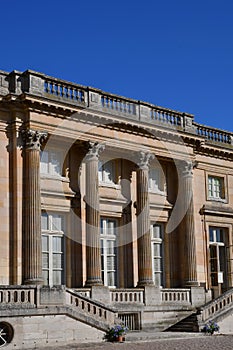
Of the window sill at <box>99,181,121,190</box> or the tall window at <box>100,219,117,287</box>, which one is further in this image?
the window sill at <box>99,181,121,190</box>

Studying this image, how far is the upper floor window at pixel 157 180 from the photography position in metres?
27.3

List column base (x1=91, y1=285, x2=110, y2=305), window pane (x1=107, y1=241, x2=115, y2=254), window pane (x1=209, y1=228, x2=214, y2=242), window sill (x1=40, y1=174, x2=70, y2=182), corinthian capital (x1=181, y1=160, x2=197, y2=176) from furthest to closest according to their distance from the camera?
window pane (x1=209, y1=228, x2=214, y2=242)
corinthian capital (x1=181, y1=160, x2=197, y2=176)
window pane (x1=107, y1=241, x2=115, y2=254)
window sill (x1=40, y1=174, x2=70, y2=182)
column base (x1=91, y1=285, x2=110, y2=305)

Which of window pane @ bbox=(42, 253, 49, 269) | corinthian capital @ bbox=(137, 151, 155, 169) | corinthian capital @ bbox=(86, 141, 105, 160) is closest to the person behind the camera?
A: window pane @ bbox=(42, 253, 49, 269)

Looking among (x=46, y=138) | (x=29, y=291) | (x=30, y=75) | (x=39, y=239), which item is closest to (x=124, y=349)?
(x=29, y=291)

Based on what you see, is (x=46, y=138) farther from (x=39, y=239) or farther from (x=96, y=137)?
(x=39, y=239)

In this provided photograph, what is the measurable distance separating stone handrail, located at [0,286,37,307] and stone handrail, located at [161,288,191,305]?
25.7 ft

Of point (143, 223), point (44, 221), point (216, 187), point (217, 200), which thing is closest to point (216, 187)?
point (216, 187)

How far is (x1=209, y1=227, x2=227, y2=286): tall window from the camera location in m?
28.7

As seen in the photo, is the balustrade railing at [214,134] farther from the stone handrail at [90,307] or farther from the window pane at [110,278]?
the stone handrail at [90,307]

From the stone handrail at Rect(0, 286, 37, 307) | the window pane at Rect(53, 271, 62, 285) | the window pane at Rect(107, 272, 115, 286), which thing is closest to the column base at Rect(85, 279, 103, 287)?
the window pane at Rect(53, 271, 62, 285)

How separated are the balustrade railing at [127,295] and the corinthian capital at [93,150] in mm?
5146

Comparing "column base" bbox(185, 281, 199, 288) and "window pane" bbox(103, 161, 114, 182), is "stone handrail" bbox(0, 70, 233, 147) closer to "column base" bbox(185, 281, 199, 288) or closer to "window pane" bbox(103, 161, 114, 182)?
"window pane" bbox(103, 161, 114, 182)

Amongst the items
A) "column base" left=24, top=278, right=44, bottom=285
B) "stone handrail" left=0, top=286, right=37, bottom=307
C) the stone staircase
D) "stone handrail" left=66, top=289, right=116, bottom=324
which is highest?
"column base" left=24, top=278, right=44, bottom=285

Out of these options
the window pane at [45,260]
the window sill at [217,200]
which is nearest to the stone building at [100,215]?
the window pane at [45,260]
